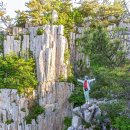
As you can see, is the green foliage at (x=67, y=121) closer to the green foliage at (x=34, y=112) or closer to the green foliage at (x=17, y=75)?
the green foliage at (x=34, y=112)

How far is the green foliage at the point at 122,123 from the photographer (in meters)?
17.1

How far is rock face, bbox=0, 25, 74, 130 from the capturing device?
24.5 meters

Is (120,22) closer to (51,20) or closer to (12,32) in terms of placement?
(51,20)

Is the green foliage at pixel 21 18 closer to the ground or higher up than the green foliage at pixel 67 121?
higher up

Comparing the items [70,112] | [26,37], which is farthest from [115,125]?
[26,37]

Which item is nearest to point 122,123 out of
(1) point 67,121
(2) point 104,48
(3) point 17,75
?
(2) point 104,48

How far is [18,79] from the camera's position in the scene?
942 inches

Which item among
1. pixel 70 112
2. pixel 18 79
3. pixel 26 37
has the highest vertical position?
pixel 26 37

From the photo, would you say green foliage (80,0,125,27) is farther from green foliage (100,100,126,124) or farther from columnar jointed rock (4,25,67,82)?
green foliage (100,100,126,124)

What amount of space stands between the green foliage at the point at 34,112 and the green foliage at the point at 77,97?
1766 millimetres

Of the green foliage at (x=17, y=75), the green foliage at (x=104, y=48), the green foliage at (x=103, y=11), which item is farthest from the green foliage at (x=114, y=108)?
the green foliage at (x=103, y=11)

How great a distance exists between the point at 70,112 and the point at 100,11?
7.10m

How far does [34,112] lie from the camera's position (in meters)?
24.2

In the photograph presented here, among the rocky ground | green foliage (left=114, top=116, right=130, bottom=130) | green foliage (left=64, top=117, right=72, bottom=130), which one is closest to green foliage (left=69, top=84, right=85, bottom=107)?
green foliage (left=64, top=117, right=72, bottom=130)
